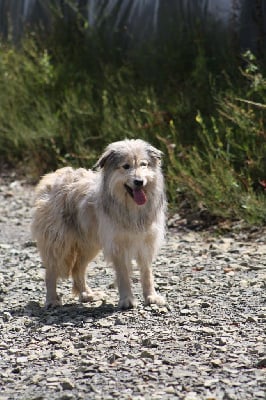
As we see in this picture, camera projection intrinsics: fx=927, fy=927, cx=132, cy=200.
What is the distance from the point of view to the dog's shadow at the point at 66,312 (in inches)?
281

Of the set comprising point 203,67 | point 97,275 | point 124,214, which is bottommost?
point 97,275

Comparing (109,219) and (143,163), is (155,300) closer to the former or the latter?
(109,219)

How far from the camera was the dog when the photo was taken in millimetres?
7312

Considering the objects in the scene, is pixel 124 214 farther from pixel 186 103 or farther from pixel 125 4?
pixel 125 4

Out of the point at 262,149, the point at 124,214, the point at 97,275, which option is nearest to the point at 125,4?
the point at 262,149

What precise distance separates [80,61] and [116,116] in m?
2.17

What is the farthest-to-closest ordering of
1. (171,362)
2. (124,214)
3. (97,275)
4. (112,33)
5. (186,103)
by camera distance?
1. (112,33)
2. (186,103)
3. (97,275)
4. (124,214)
5. (171,362)

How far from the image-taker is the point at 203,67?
41.0 ft

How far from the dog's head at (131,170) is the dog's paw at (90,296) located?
983 millimetres

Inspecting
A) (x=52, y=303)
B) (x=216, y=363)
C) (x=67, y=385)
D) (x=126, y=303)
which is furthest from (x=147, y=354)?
(x=52, y=303)

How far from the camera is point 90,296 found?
25.8 ft

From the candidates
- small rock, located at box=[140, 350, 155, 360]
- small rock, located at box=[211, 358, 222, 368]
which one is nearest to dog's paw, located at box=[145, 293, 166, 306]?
small rock, located at box=[140, 350, 155, 360]

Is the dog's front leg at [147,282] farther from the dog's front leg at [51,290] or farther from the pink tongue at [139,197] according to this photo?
the dog's front leg at [51,290]

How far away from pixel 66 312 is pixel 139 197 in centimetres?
112
